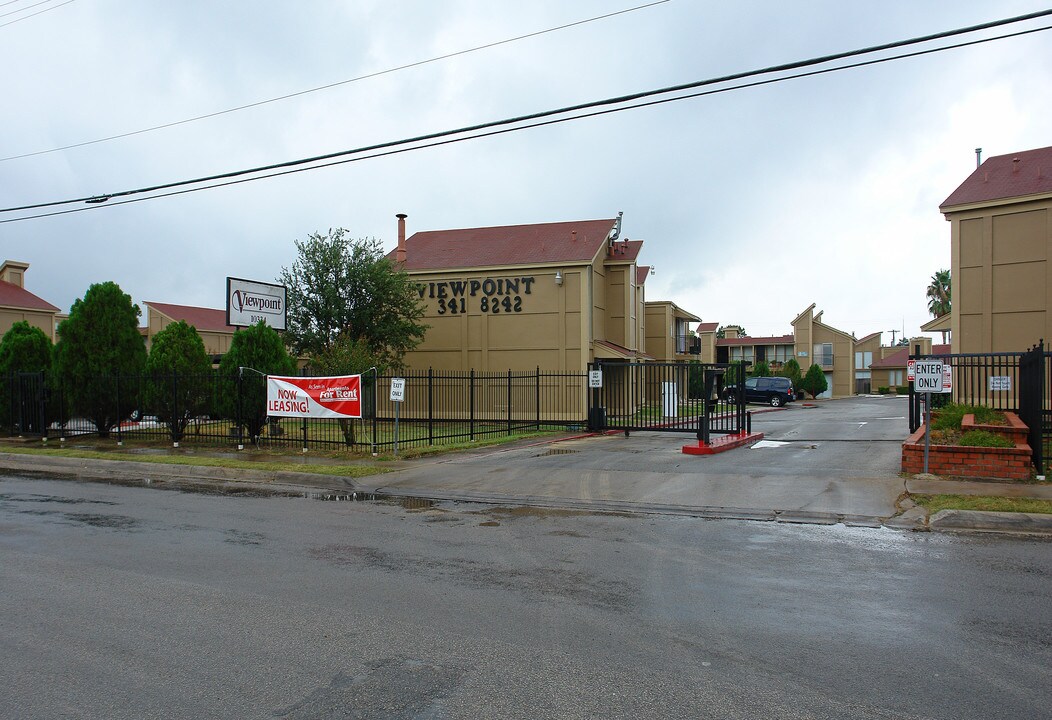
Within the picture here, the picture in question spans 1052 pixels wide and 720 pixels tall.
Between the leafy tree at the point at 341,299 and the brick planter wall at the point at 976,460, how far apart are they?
1860cm

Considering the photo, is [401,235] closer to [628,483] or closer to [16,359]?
[16,359]

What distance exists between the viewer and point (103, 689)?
4.26 meters

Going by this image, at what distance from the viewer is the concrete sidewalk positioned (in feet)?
32.7

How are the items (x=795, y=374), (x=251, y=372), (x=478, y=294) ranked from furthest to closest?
1. (x=795, y=374)
2. (x=478, y=294)
3. (x=251, y=372)

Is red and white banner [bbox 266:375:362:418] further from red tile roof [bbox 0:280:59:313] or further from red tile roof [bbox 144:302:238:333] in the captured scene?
red tile roof [bbox 144:302:238:333]

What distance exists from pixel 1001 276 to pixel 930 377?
13.9 m

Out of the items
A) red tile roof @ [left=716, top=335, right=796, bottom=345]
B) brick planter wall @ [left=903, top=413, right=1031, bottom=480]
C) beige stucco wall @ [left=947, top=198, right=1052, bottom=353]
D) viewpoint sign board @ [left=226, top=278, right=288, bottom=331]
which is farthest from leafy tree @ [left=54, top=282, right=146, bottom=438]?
red tile roof @ [left=716, top=335, right=796, bottom=345]

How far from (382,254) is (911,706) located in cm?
2611

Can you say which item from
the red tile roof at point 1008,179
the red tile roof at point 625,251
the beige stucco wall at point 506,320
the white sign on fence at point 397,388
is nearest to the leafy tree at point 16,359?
the beige stucco wall at point 506,320

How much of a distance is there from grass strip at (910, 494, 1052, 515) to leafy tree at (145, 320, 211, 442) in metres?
17.1

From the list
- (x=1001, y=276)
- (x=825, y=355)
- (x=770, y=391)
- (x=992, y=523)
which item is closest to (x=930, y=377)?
(x=992, y=523)

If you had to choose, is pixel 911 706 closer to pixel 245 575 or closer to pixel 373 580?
pixel 373 580

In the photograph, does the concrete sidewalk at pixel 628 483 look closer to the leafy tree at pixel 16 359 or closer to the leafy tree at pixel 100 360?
the leafy tree at pixel 100 360

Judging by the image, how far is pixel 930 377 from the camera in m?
11.8
